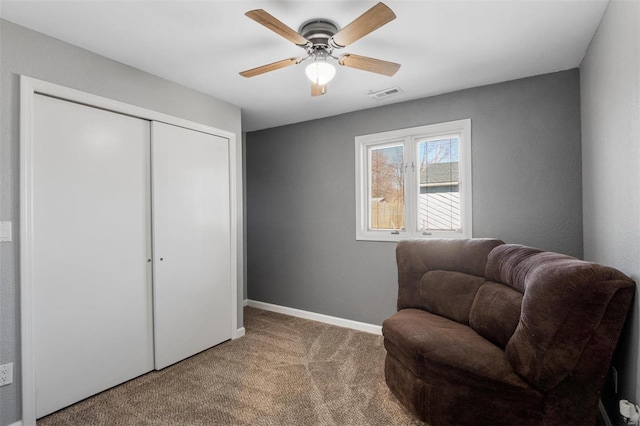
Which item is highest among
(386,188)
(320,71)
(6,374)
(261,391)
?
(320,71)

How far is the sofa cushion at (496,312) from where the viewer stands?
1929mm

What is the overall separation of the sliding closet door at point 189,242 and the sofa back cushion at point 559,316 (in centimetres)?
252

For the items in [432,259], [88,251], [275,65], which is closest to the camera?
[275,65]

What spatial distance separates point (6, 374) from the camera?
1.92 metres

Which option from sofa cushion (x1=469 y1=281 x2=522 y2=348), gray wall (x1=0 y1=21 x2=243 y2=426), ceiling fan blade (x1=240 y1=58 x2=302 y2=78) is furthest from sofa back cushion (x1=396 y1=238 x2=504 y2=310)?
gray wall (x1=0 y1=21 x2=243 y2=426)

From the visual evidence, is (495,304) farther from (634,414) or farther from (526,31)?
(526,31)

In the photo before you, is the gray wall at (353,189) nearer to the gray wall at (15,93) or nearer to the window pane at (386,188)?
the window pane at (386,188)

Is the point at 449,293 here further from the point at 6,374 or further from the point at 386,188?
the point at 6,374

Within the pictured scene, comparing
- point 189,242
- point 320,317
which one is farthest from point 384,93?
point 320,317

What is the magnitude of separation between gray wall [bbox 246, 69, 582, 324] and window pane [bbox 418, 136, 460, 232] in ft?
0.66

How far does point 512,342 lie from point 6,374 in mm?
2878

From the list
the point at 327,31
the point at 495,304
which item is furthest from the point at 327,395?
the point at 327,31

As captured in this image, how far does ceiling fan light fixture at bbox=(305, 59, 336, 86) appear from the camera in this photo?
202cm

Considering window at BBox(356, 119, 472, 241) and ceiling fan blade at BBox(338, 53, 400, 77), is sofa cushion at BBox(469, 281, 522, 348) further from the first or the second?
ceiling fan blade at BBox(338, 53, 400, 77)
